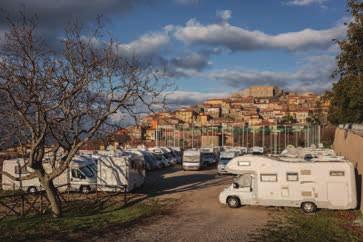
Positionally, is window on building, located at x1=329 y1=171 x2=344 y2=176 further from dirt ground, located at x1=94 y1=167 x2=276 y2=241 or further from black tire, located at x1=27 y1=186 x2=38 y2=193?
black tire, located at x1=27 y1=186 x2=38 y2=193

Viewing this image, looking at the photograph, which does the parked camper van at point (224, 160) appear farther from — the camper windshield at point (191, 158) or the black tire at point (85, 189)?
the black tire at point (85, 189)

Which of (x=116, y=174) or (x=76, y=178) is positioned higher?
(x=116, y=174)

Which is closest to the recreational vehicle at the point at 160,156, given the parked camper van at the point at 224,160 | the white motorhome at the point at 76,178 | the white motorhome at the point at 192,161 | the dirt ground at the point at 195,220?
the white motorhome at the point at 192,161

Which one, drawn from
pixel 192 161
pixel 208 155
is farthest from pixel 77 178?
pixel 208 155

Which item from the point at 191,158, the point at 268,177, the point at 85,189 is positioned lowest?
the point at 85,189

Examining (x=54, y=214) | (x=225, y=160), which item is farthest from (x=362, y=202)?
(x=225, y=160)

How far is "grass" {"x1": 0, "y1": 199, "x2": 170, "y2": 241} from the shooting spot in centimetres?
1528

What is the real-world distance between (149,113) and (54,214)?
6.32m

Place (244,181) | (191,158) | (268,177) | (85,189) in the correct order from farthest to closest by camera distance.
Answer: (191,158)
(85,189)
(244,181)
(268,177)

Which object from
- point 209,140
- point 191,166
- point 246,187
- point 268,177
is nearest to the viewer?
point 268,177

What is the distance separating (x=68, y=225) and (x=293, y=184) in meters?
10.5

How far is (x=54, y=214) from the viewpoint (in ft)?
69.9

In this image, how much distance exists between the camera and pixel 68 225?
17250mm

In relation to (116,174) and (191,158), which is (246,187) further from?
(191,158)
